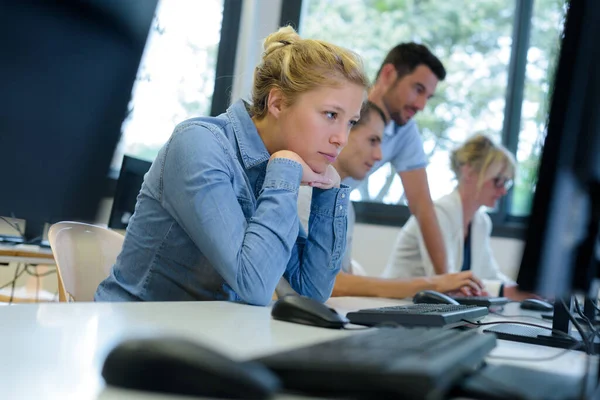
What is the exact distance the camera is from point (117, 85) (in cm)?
77

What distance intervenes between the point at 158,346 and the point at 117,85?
39 cm

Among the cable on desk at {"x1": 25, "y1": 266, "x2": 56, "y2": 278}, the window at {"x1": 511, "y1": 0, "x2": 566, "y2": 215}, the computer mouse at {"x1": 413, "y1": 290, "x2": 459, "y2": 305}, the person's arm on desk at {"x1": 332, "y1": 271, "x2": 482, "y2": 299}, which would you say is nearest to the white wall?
the window at {"x1": 511, "y1": 0, "x2": 566, "y2": 215}

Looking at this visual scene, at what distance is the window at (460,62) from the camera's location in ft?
13.4

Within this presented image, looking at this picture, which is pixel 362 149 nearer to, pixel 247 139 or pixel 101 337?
pixel 247 139

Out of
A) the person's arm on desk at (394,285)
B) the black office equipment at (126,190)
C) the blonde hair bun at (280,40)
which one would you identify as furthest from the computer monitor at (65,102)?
the black office equipment at (126,190)

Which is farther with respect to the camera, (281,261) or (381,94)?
(381,94)

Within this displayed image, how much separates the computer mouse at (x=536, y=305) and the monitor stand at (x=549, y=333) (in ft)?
2.57

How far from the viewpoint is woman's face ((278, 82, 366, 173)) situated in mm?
1482

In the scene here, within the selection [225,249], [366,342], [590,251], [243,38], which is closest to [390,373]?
[366,342]

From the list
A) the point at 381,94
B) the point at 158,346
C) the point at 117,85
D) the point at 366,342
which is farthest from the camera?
the point at 381,94

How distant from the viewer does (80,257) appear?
4.76 feet

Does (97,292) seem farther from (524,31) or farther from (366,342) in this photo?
(524,31)

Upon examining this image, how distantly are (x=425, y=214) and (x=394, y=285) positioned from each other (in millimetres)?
928

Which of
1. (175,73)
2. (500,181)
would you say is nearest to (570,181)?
(500,181)
